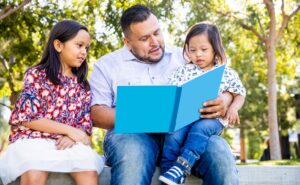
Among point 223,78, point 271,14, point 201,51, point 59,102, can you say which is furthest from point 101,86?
point 271,14

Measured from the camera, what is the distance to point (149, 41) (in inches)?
134

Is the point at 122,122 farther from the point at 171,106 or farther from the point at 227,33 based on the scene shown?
the point at 227,33

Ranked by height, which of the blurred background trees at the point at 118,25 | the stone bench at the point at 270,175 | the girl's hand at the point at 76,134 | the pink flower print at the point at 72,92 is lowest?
the stone bench at the point at 270,175

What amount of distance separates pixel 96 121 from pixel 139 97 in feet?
2.38

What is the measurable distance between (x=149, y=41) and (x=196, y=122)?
31.8 inches

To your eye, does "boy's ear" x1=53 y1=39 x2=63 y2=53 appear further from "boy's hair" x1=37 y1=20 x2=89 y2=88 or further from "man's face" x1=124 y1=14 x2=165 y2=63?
"man's face" x1=124 y1=14 x2=165 y2=63

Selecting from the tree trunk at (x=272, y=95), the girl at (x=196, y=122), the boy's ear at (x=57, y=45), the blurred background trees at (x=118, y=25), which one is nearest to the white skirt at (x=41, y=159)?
the girl at (x=196, y=122)

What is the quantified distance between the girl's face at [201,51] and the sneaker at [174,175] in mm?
853

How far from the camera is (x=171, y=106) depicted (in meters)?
2.59

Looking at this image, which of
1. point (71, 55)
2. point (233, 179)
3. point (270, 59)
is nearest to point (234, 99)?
point (233, 179)

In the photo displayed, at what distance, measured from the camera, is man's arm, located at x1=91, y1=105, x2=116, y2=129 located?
10.1 feet

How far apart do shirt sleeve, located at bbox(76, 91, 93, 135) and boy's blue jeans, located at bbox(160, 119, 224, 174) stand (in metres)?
0.51

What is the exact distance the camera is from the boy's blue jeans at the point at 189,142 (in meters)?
2.69

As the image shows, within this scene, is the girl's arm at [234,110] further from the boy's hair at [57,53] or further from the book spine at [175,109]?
the boy's hair at [57,53]
